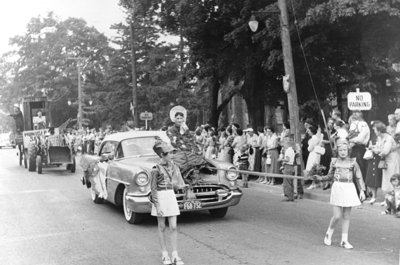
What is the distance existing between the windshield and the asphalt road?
1.31 metres

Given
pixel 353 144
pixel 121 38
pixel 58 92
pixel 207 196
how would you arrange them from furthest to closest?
pixel 58 92 < pixel 121 38 < pixel 353 144 < pixel 207 196

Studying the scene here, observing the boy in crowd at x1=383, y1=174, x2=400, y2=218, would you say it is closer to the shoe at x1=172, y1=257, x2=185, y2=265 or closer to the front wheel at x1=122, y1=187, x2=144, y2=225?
the front wheel at x1=122, y1=187, x2=144, y2=225

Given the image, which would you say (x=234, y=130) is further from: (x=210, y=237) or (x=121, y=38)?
(x=121, y=38)

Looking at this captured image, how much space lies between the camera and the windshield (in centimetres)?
1055

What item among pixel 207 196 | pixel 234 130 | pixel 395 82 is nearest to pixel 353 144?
pixel 207 196

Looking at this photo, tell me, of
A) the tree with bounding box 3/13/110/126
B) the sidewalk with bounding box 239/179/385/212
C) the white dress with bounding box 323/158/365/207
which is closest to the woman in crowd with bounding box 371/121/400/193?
the sidewalk with bounding box 239/179/385/212

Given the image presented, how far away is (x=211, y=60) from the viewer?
2177 cm

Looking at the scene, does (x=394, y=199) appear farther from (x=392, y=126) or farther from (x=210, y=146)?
(x=210, y=146)

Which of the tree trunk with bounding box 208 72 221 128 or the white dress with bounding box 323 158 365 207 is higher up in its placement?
the tree trunk with bounding box 208 72 221 128

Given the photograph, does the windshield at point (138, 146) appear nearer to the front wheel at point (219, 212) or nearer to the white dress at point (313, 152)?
the front wheel at point (219, 212)

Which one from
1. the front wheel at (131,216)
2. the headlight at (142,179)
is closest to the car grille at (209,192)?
the headlight at (142,179)

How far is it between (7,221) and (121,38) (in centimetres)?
2940

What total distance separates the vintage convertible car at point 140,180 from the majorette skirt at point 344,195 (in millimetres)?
2582

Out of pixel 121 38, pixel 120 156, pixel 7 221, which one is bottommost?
pixel 7 221
